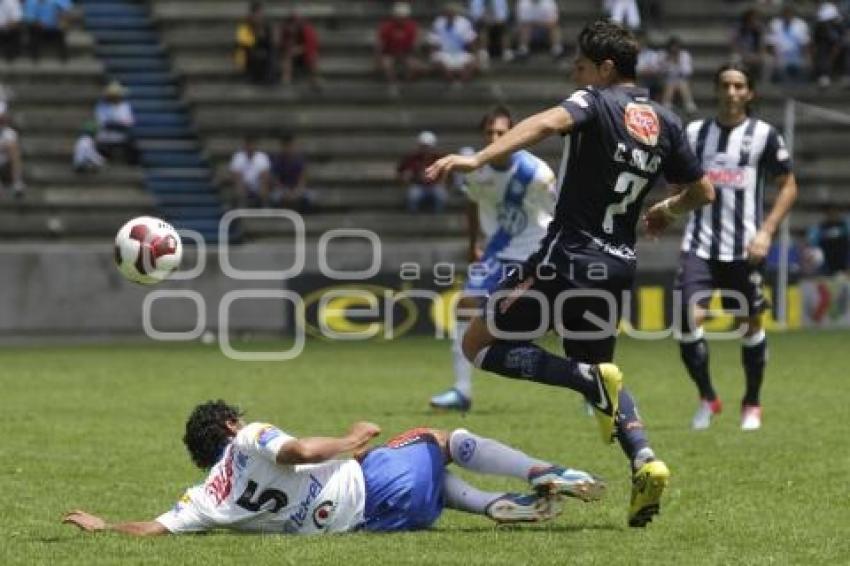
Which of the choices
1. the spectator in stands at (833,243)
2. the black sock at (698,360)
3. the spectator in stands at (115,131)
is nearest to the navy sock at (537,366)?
the black sock at (698,360)

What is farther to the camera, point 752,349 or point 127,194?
point 127,194

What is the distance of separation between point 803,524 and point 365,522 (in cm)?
214

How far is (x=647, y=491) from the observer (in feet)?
30.9

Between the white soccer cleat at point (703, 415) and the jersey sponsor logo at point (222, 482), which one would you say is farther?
the white soccer cleat at point (703, 415)

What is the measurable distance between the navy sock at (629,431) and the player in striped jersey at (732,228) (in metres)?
4.90

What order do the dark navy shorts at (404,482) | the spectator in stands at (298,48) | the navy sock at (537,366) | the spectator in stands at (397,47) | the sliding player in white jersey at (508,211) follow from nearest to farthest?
the dark navy shorts at (404,482), the navy sock at (537,366), the sliding player in white jersey at (508,211), the spectator in stands at (298,48), the spectator in stands at (397,47)

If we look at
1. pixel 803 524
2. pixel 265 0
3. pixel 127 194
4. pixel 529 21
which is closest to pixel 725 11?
pixel 529 21

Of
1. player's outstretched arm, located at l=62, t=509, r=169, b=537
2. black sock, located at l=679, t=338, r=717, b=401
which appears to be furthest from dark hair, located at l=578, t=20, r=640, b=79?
black sock, located at l=679, t=338, r=717, b=401

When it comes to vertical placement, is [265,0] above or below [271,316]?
above

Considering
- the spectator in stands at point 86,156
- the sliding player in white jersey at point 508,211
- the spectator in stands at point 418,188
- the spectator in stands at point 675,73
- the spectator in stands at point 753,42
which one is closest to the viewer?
the sliding player in white jersey at point 508,211

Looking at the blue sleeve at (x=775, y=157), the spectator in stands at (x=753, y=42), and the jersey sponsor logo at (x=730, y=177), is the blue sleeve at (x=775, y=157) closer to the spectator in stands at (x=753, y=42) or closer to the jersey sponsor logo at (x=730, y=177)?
the jersey sponsor logo at (x=730, y=177)

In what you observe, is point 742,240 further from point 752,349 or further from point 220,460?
point 220,460

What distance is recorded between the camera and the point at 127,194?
31.7 m

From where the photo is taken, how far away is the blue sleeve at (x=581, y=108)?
31.2 ft
